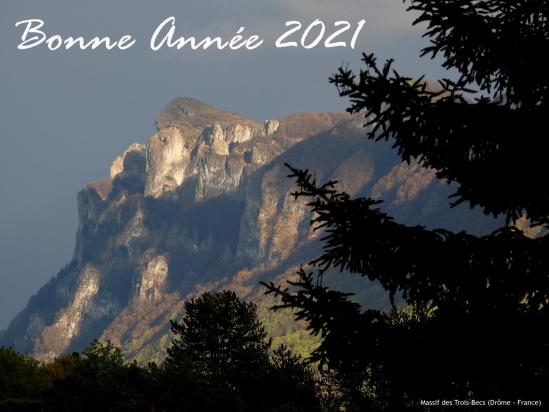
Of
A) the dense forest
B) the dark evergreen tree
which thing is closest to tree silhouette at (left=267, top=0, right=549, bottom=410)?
the dense forest

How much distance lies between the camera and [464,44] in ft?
53.5

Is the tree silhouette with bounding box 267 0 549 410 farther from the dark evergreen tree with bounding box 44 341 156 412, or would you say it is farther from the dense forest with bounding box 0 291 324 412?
the dark evergreen tree with bounding box 44 341 156 412

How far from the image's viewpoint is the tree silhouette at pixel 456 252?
14.5 metres

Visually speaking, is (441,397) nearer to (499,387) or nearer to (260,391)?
(499,387)

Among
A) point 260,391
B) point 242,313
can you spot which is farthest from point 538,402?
point 242,313

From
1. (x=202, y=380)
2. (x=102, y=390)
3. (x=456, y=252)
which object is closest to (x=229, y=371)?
(x=202, y=380)

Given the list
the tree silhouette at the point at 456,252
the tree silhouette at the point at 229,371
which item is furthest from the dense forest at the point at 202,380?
the tree silhouette at the point at 456,252

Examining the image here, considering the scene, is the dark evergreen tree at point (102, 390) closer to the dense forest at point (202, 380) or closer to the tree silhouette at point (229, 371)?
the dense forest at point (202, 380)

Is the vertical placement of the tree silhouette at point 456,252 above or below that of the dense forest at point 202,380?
below

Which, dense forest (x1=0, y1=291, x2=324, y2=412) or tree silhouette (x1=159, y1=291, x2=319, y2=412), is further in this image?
dense forest (x1=0, y1=291, x2=324, y2=412)

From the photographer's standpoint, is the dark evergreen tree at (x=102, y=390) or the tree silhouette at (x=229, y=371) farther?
the dark evergreen tree at (x=102, y=390)

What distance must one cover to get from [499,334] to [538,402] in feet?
3.79

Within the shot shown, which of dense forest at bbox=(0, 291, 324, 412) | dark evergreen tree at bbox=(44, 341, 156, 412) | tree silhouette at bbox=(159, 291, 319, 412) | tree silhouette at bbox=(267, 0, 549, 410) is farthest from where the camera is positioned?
dark evergreen tree at bbox=(44, 341, 156, 412)

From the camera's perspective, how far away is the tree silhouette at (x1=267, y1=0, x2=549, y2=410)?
14469mm
